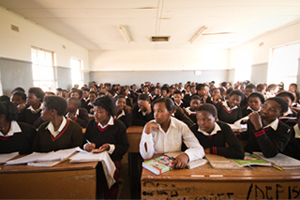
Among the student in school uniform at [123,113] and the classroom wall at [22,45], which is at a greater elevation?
the classroom wall at [22,45]

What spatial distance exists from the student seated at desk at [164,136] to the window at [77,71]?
8326 millimetres

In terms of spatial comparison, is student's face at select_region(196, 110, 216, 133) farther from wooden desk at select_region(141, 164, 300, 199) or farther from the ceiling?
the ceiling

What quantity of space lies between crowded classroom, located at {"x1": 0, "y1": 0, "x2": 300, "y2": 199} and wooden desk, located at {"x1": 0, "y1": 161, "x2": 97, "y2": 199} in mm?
11

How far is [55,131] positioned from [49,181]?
544mm

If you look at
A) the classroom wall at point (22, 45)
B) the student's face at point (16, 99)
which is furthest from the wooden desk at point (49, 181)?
the classroom wall at point (22, 45)

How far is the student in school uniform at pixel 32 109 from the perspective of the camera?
2493mm

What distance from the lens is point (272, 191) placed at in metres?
1.05

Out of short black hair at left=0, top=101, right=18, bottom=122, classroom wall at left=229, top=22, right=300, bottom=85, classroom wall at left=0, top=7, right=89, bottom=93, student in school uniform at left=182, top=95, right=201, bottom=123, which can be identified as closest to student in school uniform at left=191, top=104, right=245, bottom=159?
student in school uniform at left=182, top=95, right=201, bottom=123

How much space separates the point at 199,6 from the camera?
4.20m

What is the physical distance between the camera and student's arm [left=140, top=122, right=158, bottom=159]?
1352 mm

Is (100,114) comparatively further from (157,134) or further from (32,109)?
(32,109)

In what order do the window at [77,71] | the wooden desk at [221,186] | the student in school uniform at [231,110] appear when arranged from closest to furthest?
the wooden desk at [221,186] → the student in school uniform at [231,110] → the window at [77,71]

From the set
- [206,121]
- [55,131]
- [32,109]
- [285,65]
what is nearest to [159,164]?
[206,121]

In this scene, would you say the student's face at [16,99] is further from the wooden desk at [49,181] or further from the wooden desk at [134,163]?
the wooden desk at [134,163]
